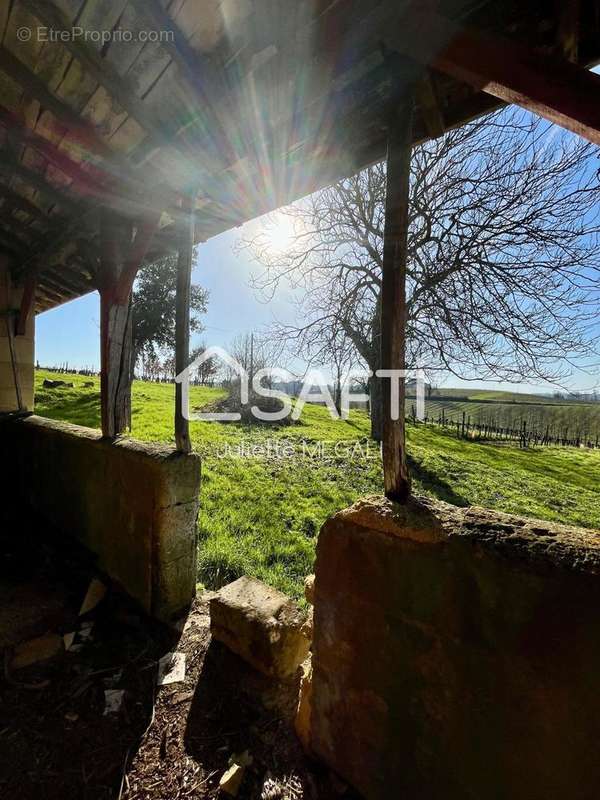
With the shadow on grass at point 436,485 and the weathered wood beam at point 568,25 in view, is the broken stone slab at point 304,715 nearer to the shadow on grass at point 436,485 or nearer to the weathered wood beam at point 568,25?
the weathered wood beam at point 568,25

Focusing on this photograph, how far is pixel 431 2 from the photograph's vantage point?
1.02m

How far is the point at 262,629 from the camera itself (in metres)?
1.91

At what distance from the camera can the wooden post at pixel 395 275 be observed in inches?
51.4

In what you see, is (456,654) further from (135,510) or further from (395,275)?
(135,510)

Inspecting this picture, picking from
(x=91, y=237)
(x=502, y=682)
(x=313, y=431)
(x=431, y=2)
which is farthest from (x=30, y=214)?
(x=313, y=431)

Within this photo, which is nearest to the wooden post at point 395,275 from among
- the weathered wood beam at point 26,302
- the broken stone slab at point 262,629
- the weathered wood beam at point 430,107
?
the weathered wood beam at point 430,107

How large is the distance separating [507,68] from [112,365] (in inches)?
122

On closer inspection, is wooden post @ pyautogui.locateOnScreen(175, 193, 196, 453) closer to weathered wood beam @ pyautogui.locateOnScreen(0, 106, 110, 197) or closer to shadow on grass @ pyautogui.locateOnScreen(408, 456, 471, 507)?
weathered wood beam @ pyautogui.locateOnScreen(0, 106, 110, 197)

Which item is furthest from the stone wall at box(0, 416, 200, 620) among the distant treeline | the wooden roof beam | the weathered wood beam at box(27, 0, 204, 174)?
the distant treeline

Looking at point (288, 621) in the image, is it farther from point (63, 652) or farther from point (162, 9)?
point (162, 9)

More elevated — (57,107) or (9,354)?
(57,107)

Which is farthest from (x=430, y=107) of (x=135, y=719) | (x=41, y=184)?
(x=135, y=719)

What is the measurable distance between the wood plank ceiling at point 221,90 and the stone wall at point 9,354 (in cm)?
267

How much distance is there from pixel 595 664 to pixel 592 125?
1.40 metres
